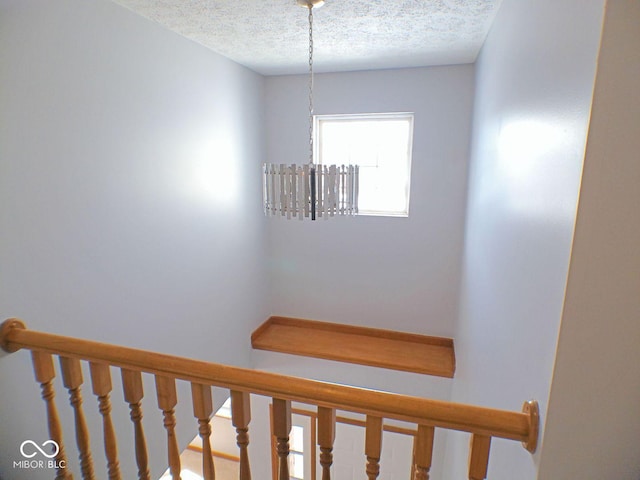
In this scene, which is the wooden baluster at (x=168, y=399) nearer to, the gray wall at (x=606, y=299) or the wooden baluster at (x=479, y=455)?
the wooden baluster at (x=479, y=455)

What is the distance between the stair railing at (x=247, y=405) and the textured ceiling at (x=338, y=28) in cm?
169

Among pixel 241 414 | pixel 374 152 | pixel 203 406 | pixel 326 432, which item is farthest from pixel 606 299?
pixel 374 152

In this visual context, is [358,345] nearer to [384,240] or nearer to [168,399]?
[384,240]

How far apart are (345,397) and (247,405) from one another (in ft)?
1.10

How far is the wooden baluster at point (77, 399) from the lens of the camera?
1316 mm

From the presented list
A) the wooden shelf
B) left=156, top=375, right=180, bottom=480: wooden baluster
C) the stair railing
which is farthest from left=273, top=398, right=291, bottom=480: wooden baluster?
the wooden shelf

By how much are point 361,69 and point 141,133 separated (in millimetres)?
1979

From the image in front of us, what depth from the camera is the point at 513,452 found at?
4.10ft

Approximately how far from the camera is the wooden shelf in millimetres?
3330

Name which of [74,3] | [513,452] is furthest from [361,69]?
[513,452]

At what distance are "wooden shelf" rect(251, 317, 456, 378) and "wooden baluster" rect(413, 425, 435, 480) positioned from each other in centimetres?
234

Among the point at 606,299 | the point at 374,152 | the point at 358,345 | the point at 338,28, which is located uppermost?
the point at 338,28

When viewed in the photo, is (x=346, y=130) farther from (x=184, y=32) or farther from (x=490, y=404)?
(x=490, y=404)

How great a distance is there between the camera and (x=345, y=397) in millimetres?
998
